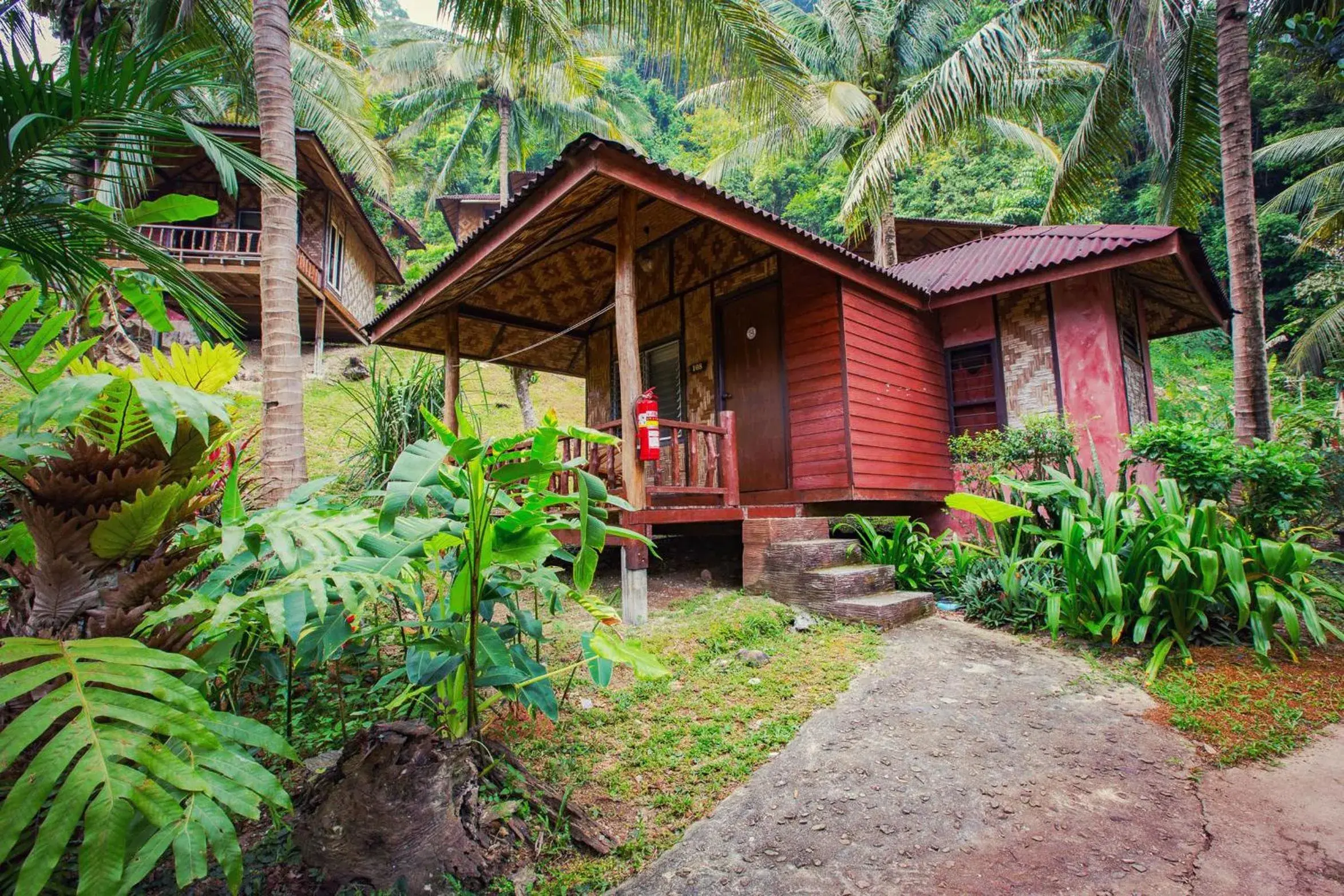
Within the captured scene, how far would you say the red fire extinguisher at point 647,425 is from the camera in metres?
4.85

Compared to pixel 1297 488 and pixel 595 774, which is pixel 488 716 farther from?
pixel 1297 488

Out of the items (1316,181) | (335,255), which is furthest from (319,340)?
(1316,181)

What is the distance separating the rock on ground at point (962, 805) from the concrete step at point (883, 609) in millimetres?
1094

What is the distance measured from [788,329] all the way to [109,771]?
643cm

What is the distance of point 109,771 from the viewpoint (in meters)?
1.09

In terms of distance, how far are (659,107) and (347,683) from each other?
39078 millimetres

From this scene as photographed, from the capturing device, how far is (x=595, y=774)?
2496mm

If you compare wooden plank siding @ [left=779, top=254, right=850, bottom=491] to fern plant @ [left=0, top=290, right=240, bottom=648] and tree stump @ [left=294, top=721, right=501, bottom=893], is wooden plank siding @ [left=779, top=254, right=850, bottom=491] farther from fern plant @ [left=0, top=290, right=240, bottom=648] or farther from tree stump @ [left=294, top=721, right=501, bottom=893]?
fern plant @ [left=0, top=290, right=240, bottom=648]

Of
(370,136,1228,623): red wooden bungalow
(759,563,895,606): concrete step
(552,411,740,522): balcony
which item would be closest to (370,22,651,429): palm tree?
(370,136,1228,623): red wooden bungalow

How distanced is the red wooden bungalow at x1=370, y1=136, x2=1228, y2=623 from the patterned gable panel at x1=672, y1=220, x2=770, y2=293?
3cm

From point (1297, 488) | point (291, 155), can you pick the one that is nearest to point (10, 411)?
point (291, 155)

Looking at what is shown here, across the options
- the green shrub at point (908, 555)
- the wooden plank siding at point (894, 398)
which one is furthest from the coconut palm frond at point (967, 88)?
the green shrub at point (908, 555)

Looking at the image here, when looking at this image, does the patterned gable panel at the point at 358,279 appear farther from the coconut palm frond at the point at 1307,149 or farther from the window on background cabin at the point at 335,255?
the coconut palm frond at the point at 1307,149

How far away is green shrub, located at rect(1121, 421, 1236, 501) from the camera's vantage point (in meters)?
4.43
